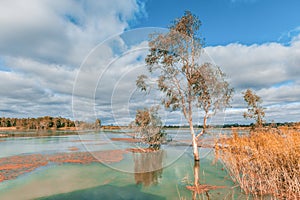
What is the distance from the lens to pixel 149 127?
2034cm

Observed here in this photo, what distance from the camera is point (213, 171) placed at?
11.8 meters

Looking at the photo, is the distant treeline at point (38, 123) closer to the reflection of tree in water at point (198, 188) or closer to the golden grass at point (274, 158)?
the reflection of tree in water at point (198, 188)

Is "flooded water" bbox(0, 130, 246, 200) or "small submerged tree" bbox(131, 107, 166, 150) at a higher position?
"small submerged tree" bbox(131, 107, 166, 150)

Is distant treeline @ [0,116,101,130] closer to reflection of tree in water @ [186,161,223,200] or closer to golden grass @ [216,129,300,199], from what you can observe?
reflection of tree in water @ [186,161,223,200]

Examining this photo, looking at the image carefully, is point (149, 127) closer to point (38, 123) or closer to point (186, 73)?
point (186, 73)

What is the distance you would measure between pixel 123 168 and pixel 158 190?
16.4 feet

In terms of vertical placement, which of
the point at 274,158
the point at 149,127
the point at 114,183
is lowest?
the point at 114,183

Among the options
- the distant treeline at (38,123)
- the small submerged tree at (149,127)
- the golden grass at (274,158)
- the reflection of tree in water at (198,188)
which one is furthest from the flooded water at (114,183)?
the distant treeline at (38,123)

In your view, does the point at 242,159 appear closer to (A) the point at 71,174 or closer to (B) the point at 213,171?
(B) the point at 213,171

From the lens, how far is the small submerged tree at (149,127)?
17.5 m

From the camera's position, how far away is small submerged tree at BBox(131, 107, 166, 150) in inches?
691

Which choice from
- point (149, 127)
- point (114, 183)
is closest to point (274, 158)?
point (114, 183)

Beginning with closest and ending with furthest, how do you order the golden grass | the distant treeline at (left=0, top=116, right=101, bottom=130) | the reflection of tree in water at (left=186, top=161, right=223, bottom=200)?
the golden grass → the reflection of tree in water at (left=186, top=161, right=223, bottom=200) → the distant treeline at (left=0, top=116, right=101, bottom=130)

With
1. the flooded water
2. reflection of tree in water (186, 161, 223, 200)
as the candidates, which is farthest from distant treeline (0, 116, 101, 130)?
reflection of tree in water (186, 161, 223, 200)
